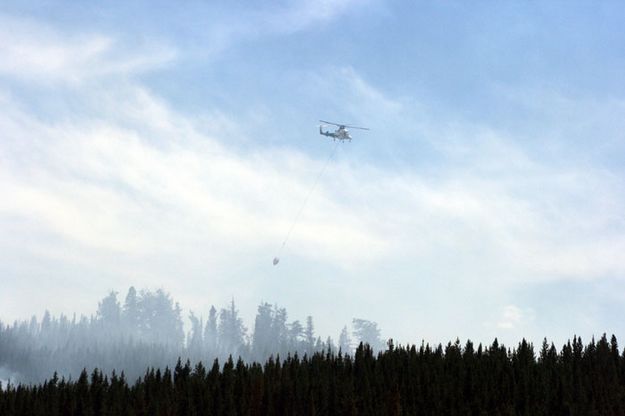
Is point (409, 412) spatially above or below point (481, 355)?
below

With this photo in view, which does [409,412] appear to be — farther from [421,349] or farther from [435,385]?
[421,349]

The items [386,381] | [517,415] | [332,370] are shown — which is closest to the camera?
[517,415]

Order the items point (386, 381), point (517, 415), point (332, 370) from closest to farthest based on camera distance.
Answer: point (517, 415), point (386, 381), point (332, 370)

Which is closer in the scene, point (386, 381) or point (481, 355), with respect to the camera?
point (386, 381)

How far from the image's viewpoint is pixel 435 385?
3728 cm

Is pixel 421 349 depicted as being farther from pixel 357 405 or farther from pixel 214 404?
pixel 214 404

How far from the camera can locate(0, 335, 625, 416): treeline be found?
3503cm

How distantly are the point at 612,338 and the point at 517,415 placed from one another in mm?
15297

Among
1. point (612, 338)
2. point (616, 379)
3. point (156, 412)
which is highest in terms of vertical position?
point (612, 338)

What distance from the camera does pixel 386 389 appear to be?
3778 centimetres

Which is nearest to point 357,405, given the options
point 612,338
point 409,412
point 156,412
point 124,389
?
point 409,412

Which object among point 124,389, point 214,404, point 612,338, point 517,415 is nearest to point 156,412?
point 214,404

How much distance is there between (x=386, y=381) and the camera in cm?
4022

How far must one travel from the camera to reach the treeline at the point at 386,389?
1379 inches
